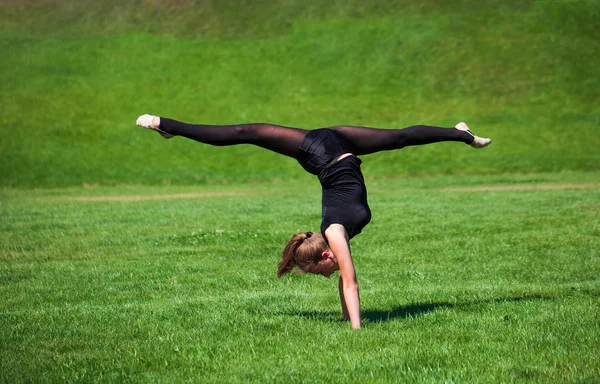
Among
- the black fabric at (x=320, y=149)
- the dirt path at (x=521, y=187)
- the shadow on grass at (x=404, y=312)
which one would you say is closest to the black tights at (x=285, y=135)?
the black fabric at (x=320, y=149)

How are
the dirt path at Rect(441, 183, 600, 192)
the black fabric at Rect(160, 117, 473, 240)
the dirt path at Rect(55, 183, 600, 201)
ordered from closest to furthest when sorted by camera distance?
1. the black fabric at Rect(160, 117, 473, 240)
2. the dirt path at Rect(441, 183, 600, 192)
3. the dirt path at Rect(55, 183, 600, 201)

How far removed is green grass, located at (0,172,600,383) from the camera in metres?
6.93

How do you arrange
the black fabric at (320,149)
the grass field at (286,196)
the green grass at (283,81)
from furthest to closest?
the green grass at (283,81) → the black fabric at (320,149) → the grass field at (286,196)

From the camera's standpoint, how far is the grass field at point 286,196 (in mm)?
7641

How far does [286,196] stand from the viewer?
29094 millimetres

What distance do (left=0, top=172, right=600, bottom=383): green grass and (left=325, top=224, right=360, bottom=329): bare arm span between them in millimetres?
248

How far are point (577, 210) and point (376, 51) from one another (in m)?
36.1

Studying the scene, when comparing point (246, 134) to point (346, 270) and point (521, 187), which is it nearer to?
point (346, 270)

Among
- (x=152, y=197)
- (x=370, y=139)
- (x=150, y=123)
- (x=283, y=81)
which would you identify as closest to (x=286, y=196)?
(x=152, y=197)

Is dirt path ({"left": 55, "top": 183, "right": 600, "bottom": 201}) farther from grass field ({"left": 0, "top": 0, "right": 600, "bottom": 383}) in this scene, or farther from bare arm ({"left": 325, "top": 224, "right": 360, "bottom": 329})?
bare arm ({"left": 325, "top": 224, "right": 360, "bottom": 329})

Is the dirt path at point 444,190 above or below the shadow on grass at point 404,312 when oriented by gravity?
above

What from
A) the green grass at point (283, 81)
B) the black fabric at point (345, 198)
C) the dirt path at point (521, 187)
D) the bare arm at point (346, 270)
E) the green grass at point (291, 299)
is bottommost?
the green grass at point (291, 299)

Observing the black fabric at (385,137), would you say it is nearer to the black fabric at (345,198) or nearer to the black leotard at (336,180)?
the black leotard at (336,180)

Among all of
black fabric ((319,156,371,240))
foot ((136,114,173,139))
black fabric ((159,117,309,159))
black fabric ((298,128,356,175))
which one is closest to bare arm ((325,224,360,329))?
black fabric ((319,156,371,240))
